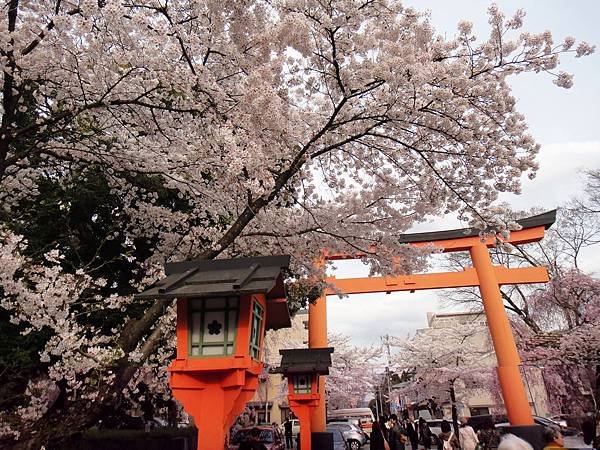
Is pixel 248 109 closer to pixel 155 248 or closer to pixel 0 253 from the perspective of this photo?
pixel 0 253

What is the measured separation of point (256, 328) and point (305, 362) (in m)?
6.25

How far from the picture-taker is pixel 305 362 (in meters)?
10.0

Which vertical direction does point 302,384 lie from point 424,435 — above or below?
above

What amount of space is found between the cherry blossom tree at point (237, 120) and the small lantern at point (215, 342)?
1329 mm

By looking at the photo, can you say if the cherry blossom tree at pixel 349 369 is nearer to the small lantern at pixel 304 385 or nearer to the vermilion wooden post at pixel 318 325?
the vermilion wooden post at pixel 318 325

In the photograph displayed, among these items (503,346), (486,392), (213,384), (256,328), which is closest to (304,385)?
(256,328)

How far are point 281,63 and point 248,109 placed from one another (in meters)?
0.72

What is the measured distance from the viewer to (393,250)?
24.9 feet

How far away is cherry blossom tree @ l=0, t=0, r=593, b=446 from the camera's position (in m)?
4.92

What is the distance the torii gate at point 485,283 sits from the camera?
13.9m

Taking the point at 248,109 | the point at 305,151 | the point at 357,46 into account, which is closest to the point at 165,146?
the point at 248,109

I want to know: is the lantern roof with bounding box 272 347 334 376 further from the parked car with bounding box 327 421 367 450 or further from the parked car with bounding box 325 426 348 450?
the parked car with bounding box 327 421 367 450

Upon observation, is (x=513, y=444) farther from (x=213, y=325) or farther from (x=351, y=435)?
(x=351, y=435)

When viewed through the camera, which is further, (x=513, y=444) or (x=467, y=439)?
(x=467, y=439)
